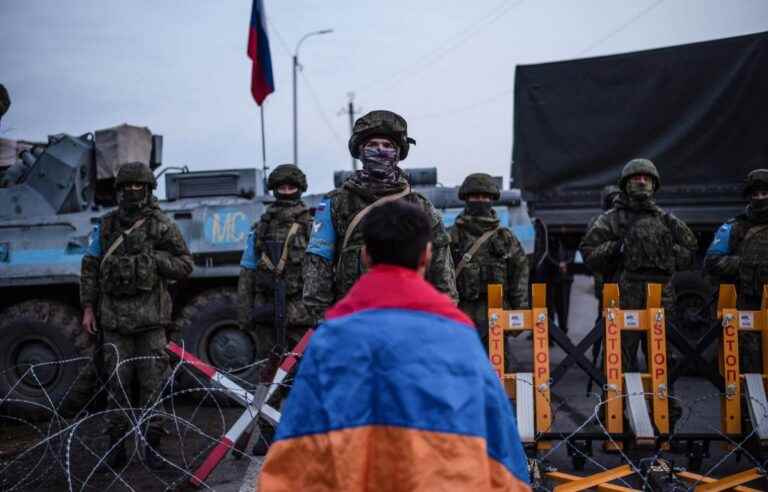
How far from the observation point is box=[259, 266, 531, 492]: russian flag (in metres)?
1.96

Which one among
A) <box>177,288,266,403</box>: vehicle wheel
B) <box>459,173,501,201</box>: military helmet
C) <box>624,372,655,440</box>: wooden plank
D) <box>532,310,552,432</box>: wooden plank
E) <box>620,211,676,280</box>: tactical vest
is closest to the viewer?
<box>624,372,655,440</box>: wooden plank

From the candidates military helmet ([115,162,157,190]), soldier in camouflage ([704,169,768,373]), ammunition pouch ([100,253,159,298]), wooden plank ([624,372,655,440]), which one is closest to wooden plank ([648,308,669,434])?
wooden plank ([624,372,655,440])

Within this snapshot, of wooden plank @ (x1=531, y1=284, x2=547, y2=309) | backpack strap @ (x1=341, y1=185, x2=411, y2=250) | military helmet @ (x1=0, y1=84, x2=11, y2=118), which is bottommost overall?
wooden plank @ (x1=531, y1=284, x2=547, y2=309)

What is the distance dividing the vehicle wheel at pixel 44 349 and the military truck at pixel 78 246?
0.04 feet

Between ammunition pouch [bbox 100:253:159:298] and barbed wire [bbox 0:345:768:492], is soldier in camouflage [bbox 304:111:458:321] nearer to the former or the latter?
barbed wire [bbox 0:345:768:492]

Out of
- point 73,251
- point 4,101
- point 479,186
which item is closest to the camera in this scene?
point 4,101

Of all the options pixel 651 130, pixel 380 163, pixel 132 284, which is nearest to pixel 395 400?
pixel 380 163

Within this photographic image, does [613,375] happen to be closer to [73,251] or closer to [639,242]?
[639,242]

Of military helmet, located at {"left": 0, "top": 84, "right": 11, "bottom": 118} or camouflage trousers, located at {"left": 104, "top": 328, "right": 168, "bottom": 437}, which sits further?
camouflage trousers, located at {"left": 104, "top": 328, "right": 168, "bottom": 437}

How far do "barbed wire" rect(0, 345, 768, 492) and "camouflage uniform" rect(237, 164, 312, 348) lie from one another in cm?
74

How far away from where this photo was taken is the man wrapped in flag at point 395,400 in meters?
1.97

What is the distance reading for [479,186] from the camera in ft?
22.4

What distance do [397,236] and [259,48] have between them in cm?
1054

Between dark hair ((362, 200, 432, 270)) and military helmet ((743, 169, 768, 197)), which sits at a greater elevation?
military helmet ((743, 169, 768, 197))
